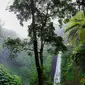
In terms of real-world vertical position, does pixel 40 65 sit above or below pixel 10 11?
→ below

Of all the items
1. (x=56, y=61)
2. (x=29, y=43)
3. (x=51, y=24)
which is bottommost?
(x=29, y=43)

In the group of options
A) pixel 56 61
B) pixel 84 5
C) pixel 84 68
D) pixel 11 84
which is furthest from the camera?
pixel 56 61

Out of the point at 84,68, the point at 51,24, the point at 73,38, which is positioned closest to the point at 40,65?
the point at 51,24

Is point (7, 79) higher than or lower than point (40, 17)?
lower

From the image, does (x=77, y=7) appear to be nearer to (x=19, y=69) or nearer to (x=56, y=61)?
(x=19, y=69)

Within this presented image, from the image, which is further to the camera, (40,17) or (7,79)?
(7,79)

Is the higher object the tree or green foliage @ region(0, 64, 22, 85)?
the tree

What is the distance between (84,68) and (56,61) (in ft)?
18.8

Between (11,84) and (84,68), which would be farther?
(84,68)

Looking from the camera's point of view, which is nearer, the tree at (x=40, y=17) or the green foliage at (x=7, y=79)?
the tree at (x=40, y=17)

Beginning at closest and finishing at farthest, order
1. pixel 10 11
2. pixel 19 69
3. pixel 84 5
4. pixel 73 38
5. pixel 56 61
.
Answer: pixel 84 5
pixel 10 11
pixel 73 38
pixel 19 69
pixel 56 61

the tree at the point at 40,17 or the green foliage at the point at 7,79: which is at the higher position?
the tree at the point at 40,17

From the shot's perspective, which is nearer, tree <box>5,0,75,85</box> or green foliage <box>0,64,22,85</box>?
tree <box>5,0,75,85</box>

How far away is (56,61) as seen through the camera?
19.1m
